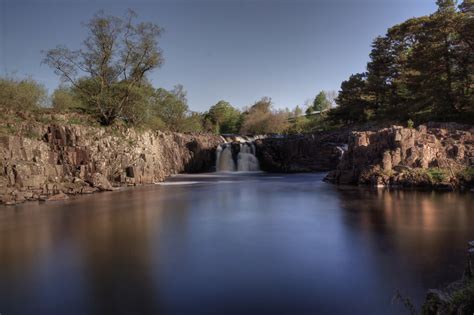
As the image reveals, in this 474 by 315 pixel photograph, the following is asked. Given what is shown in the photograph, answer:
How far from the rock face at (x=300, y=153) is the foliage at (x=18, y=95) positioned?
21416mm

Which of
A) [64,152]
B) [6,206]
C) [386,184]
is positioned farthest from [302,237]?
[64,152]

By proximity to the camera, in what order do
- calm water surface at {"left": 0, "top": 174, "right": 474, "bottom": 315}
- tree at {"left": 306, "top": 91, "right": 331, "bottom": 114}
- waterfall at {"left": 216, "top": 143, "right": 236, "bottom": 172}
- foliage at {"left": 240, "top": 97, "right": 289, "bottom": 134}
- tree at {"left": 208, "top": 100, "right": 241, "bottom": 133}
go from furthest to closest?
tree at {"left": 306, "top": 91, "right": 331, "bottom": 114} < tree at {"left": 208, "top": 100, "right": 241, "bottom": 133} < foliage at {"left": 240, "top": 97, "right": 289, "bottom": 134} < waterfall at {"left": 216, "top": 143, "right": 236, "bottom": 172} < calm water surface at {"left": 0, "top": 174, "right": 474, "bottom": 315}

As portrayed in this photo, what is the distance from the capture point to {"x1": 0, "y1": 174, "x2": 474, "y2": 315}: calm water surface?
522 centimetres

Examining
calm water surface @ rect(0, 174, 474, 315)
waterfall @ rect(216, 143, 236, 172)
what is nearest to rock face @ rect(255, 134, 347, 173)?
waterfall @ rect(216, 143, 236, 172)

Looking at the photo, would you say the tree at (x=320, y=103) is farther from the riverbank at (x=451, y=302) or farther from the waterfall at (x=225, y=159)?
the riverbank at (x=451, y=302)

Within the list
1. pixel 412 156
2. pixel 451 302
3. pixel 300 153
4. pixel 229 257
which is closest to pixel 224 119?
pixel 300 153

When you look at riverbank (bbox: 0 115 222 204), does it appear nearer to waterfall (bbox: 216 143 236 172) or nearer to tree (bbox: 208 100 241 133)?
waterfall (bbox: 216 143 236 172)

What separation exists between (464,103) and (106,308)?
30.2 metres

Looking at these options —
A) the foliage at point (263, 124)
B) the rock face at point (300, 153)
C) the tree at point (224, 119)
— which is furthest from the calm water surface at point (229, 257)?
the tree at point (224, 119)

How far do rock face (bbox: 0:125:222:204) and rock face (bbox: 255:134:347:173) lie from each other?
11.7 m

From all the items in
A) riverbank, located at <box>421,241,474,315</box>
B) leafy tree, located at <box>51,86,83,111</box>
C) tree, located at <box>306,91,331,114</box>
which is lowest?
riverbank, located at <box>421,241,474,315</box>

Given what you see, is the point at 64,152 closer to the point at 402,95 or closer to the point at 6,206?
the point at 6,206

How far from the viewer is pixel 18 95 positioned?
20.6 m

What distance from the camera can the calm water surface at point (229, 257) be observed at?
5.22 metres
